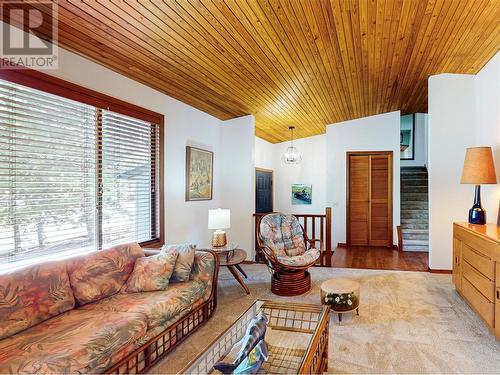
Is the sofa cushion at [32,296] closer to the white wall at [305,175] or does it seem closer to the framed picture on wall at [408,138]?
the white wall at [305,175]

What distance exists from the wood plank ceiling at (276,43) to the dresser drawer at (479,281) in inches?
99.7

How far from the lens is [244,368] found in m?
1.53

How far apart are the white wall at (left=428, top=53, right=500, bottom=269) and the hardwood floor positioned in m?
0.51

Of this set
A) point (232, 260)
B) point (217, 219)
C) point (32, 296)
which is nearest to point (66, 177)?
point (32, 296)

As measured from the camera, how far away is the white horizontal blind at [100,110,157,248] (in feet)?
10.1

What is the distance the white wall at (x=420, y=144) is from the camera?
28.6 ft

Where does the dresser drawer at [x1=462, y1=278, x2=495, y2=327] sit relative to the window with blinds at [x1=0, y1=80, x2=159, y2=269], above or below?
below

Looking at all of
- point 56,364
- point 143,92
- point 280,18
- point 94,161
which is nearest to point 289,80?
point 280,18

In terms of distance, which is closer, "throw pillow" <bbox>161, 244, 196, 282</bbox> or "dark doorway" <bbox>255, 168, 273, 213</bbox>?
"throw pillow" <bbox>161, 244, 196, 282</bbox>

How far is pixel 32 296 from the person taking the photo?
2008 millimetres

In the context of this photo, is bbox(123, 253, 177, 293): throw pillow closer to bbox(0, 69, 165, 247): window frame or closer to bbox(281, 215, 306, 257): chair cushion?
bbox(0, 69, 165, 247): window frame

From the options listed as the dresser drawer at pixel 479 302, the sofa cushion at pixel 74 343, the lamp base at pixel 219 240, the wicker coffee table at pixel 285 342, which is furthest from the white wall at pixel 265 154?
the sofa cushion at pixel 74 343

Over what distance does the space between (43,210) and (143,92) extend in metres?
1.76

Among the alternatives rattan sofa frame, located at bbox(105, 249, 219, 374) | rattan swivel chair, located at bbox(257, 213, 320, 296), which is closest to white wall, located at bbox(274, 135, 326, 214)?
rattan swivel chair, located at bbox(257, 213, 320, 296)
